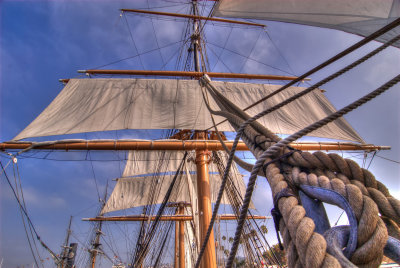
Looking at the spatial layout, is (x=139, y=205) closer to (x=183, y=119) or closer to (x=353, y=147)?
(x=183, y=119)

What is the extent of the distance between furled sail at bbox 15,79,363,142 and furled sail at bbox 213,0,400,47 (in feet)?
18.9

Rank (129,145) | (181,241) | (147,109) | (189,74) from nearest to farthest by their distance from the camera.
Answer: (129,145)
(147,109)
(189,74)
(181,241)

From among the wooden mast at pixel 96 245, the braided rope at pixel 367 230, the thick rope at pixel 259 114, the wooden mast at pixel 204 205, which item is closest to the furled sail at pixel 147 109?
the wooden mast at pixel 204 205

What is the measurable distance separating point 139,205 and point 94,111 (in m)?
13.3

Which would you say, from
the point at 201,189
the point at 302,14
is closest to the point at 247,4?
the point at 302,14

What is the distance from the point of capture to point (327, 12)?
2646mm

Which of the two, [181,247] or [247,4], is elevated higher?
[247,4]

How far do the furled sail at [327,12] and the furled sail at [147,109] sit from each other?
5.75 m

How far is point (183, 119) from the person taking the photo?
942 centimetres

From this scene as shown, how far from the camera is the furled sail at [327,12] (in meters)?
2.24

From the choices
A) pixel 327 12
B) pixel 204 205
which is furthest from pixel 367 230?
pixel 204 205

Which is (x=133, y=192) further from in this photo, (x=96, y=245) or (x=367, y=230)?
(x=367, y=230)

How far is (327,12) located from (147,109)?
26.2 ft

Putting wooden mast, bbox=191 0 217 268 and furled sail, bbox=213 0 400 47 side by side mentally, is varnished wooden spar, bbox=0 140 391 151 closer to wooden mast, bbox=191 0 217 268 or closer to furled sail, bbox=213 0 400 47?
wooden mast, bbox=191 0 217 268
